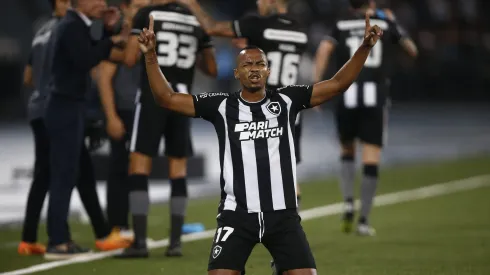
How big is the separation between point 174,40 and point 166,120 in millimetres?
629

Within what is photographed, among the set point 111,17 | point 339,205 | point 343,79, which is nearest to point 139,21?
point 111,17

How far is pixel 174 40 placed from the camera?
9.62m

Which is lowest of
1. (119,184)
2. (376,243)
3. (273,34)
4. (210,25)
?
(376,243)

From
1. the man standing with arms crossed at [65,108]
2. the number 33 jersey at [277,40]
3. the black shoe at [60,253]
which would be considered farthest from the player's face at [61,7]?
the black shoe at [60,253]

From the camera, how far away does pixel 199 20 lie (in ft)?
32.6

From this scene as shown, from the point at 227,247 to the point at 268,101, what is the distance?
909 millimetres

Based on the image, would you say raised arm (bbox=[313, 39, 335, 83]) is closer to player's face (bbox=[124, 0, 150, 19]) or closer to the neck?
player's face (bbox=[124, 0, 150, 19])

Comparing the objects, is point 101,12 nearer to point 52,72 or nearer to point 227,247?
point 52,72

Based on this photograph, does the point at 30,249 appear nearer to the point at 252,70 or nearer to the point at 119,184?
the point at 119,184

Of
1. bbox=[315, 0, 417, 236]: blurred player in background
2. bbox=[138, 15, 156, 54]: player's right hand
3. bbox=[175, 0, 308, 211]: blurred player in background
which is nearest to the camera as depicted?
bbox=[138, 15, 156, 54]: player's right hand

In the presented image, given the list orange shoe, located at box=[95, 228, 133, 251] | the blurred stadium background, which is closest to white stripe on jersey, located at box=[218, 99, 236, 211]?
orange shoe, located at box=[95, 228, 133, 251]

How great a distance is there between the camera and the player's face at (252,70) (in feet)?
24.0

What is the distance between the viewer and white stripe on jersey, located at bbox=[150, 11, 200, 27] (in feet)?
31.3

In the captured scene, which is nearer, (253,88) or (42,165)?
(253,88)
